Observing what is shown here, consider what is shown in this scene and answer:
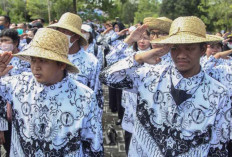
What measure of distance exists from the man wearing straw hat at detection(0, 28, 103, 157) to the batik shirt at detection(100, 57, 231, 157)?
37 centimetres

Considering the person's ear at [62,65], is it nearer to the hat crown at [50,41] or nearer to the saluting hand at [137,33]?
the hat crown at [50,41]

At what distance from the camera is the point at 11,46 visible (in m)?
3.64

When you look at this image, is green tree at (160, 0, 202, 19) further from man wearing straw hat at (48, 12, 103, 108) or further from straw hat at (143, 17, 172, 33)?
man wearing straw hat at (48, 12, 103, 108)

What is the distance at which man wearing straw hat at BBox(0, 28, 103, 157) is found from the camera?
1932mm

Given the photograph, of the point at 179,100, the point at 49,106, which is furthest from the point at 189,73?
the point at 49,106

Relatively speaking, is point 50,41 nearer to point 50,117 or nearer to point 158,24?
point 50,117

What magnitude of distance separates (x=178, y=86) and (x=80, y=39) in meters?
1.71

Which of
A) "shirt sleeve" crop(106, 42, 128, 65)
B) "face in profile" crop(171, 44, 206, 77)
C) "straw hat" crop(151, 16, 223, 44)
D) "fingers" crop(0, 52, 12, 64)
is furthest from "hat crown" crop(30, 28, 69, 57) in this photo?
"shirt sleeve" crop(106, 42, 128, 65)

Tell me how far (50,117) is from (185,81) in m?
1.07

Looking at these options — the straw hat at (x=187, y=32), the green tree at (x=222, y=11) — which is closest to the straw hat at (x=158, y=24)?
the straw hat at (x=187, y=32)

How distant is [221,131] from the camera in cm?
209

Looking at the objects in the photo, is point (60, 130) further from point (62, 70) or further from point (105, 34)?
point (105, 34)

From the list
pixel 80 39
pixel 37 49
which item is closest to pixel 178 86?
pixel 37 49

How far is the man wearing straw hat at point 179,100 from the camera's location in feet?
6.37
